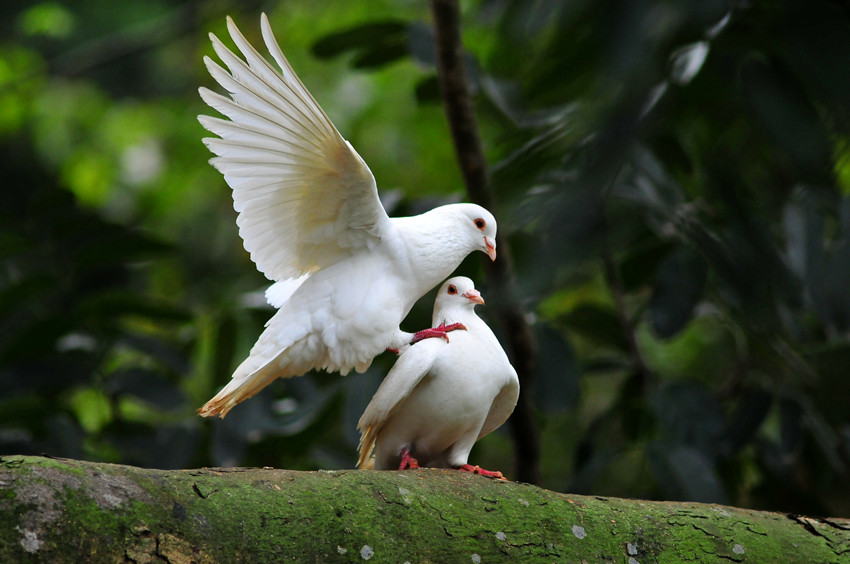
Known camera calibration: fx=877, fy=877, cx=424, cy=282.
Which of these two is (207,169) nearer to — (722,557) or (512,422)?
(512,422)

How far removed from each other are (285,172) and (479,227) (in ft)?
3.07

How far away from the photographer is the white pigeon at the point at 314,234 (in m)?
3.35

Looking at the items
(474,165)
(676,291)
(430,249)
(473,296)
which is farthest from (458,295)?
(676,291)

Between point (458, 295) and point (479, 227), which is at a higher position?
point (479, 227)

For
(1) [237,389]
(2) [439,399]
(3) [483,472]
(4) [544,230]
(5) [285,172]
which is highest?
(5) [285,172]

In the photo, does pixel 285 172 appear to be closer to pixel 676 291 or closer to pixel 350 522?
pixel 350 522

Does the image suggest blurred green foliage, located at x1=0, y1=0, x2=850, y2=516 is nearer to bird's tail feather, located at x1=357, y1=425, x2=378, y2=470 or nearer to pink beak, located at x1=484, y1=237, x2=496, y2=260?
pink beak, located at x1=484, y1=237, x2=496, y2=260

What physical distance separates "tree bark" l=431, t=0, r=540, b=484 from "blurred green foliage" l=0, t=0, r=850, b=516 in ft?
0.43

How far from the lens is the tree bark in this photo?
4.61 metres

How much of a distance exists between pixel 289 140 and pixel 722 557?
224 centimetres

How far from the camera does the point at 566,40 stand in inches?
50.1

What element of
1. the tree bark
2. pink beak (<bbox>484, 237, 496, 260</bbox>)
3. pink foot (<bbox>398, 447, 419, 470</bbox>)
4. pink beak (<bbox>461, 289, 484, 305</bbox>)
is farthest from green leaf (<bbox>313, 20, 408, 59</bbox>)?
pink foot (<bbox>398, 447, 419, 470</bbox>)

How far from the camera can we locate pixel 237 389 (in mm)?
3529

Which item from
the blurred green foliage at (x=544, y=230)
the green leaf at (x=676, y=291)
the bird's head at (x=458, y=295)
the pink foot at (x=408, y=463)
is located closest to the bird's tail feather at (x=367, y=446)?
the pink foot at (x=408, y=463)
